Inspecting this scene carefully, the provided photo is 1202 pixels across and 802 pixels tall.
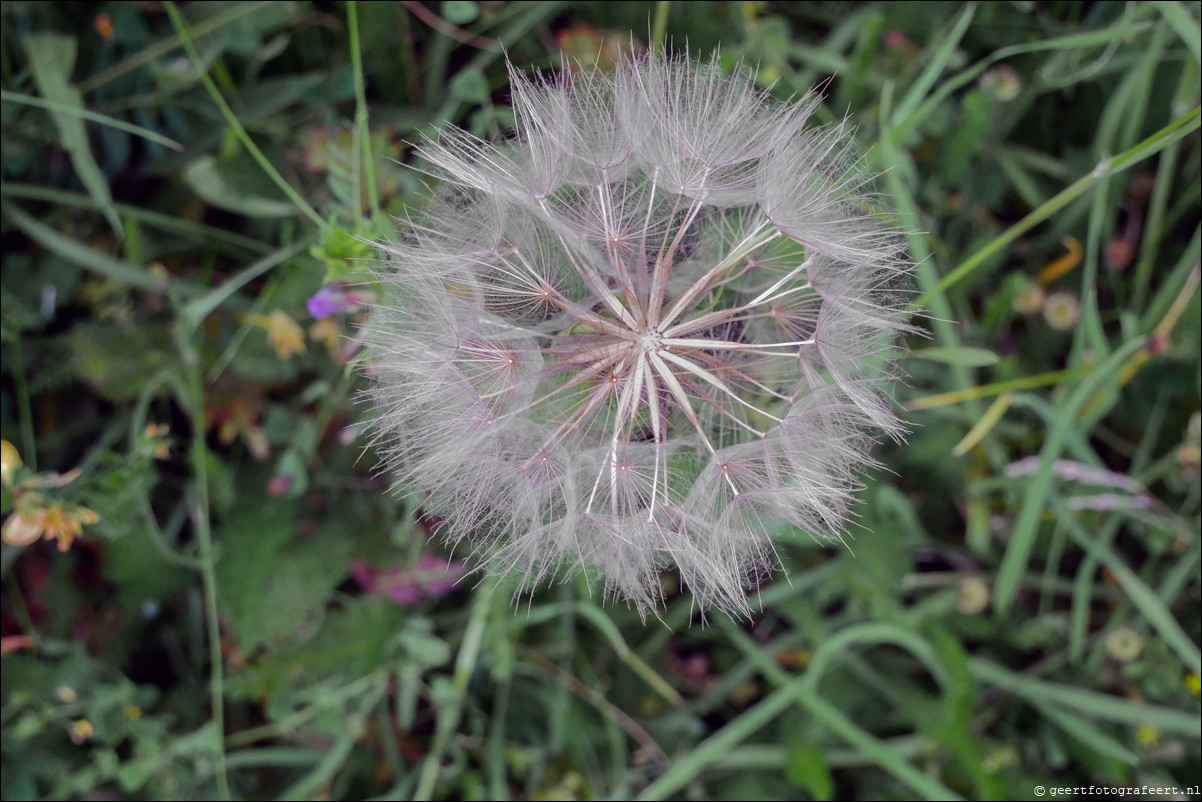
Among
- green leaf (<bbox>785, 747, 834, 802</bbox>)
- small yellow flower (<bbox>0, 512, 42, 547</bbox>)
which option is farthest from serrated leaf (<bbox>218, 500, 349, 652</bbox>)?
green leaf (<bbox>785, 747, 834, 802</bbox>)

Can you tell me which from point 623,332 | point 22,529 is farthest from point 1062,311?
point 22,529

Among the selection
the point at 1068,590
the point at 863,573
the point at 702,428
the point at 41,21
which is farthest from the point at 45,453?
the point at 1068,590

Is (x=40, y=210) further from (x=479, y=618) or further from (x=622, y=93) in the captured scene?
(x=622, y=93)

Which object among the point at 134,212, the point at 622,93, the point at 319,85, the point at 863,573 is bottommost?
the point at 863,573

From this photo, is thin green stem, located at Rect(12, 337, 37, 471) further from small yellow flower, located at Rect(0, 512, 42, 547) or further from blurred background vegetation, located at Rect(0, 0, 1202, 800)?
small yellow flower, located at Rect(0, 512, 42, 547)

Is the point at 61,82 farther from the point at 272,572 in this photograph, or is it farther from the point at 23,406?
the point at 272,572

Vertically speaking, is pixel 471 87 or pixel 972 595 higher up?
pixel 471 87

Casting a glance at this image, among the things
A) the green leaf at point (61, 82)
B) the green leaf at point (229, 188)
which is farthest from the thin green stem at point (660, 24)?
the green leaf at point (61, 82)
